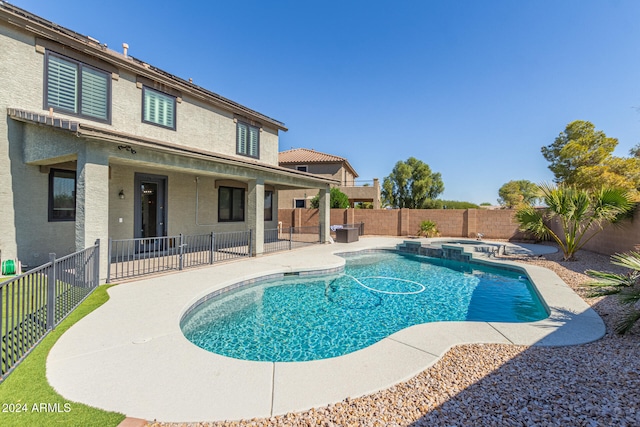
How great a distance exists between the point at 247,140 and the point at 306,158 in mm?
16161

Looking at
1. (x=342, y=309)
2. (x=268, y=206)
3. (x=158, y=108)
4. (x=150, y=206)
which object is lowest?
(x=342, y=309)

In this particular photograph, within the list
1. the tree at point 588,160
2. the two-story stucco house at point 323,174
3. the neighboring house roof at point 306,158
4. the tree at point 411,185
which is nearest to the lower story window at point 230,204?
the two-story stucco house at point 323,174

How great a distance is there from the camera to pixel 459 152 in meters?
28.3

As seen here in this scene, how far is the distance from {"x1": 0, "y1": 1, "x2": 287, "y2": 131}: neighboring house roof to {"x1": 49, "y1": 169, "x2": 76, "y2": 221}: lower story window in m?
3.93

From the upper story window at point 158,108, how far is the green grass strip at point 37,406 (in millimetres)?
9630

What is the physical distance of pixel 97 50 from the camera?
9.12 m

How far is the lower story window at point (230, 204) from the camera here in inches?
581

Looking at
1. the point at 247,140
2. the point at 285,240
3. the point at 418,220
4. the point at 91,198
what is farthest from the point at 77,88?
A: the point at 418,220

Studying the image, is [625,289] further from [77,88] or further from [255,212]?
[77,88]

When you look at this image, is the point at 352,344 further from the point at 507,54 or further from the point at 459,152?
the point at 459,152

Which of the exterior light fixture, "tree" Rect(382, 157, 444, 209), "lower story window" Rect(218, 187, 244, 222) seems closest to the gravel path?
the exterior light fixture

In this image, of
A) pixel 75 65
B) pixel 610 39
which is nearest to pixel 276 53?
pixel 75 65

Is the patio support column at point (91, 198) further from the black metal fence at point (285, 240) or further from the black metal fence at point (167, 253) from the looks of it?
the black metal fence at point (285, 240)

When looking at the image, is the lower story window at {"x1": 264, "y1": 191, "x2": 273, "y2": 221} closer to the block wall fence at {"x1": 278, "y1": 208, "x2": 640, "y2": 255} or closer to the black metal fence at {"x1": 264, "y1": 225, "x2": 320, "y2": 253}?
the black metal fence at {"x1": 264, "y1": 225, "x2": 320, "y2": 253}
